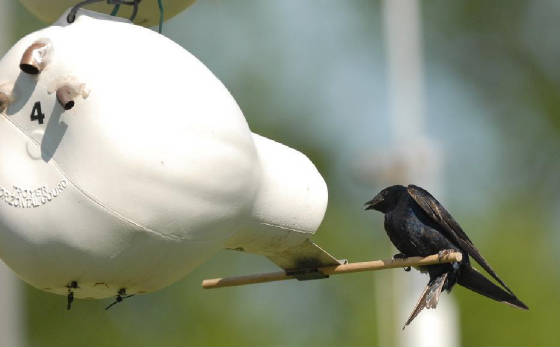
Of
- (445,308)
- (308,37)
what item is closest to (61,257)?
(445,308)

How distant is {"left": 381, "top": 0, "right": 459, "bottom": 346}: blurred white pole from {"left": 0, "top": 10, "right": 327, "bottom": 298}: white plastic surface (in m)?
7.81

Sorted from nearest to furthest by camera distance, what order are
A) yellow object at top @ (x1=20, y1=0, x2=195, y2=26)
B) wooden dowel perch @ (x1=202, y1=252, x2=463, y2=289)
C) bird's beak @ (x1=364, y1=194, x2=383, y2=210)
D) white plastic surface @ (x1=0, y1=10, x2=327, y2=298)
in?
white plastic surface @ (x1=0, y1=10, x2=327, y2=298), wooden dowel perch @ (x1=202, y1=252, x2=463, y2=289), yellow object at top @ (x1=20, y1=0, x2=195, y2=26), bird's beak @ (x1=364, y1=194, x2=383, y2=210)

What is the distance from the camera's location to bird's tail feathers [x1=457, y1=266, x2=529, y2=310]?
A: 211 inches

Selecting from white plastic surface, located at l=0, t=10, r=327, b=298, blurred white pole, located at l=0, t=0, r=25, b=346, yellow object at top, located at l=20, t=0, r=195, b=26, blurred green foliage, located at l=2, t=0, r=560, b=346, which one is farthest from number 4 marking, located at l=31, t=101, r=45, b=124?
blurred green foliage, located at l=2, t=0, r=560, b=346

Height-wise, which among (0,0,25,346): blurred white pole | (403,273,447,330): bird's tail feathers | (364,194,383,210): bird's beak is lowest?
(0,0,25,346): blurred white pole

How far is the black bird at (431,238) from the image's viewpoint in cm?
543

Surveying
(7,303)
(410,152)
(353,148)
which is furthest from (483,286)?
(353,148)

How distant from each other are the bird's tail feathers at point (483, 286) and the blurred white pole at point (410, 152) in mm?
6438

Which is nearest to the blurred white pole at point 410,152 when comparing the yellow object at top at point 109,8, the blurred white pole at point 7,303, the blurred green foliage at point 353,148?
the blurred green foliage at point 353,148

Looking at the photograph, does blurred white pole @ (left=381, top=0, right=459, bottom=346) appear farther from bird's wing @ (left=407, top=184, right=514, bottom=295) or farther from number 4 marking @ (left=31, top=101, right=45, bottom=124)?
number 4 marking @ (left=31, top=101, right=45, bottom=124)

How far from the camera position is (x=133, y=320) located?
19.9 m

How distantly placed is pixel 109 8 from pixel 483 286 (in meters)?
1.56

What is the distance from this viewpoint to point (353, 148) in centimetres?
1931

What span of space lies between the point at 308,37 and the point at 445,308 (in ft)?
26.2
